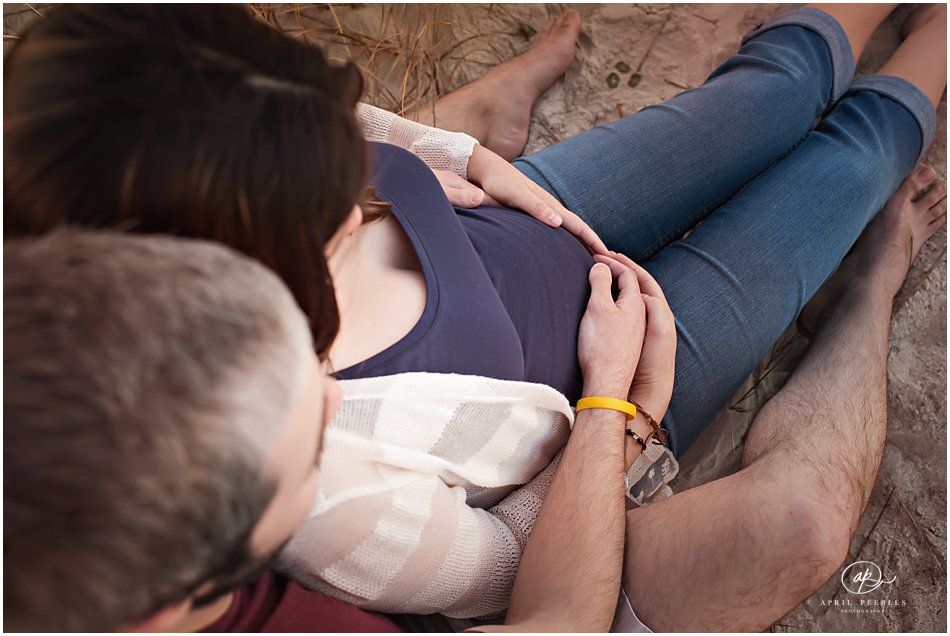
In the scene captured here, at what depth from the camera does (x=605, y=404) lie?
101cm

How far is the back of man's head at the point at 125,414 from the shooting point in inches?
15.5

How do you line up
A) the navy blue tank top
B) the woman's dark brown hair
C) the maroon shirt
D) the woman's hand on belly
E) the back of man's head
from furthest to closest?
the woman's hand on belly
the navy blue tank top
the maroon shirt
the woman's dark brown hair
the back of man's head

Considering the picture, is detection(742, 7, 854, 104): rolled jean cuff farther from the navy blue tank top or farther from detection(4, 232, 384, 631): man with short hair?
detection(4, 232, 384, 631): man with short hair

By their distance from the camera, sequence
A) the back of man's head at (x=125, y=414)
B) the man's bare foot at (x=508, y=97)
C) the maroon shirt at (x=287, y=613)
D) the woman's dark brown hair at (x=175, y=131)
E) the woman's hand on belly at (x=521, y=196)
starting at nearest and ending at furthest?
1. the back of man's head at (x=125, y=414)
2. the woman's dark brown hair at (x=175, y=131)
3. the maroon shirt at (x=287, y=613)
4. the woman's hand on belly at (x=521, y=196)
5. the man's bare foot at (x=508, y=97)

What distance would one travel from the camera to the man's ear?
49cm

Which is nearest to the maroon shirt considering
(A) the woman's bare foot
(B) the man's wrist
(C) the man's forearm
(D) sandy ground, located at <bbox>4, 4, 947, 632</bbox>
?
(C) the man's forearm

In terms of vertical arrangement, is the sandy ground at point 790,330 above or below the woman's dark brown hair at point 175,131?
below

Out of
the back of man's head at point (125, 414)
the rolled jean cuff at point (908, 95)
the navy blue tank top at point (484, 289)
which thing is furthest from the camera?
the rolled jean cuff at point (908, 95)

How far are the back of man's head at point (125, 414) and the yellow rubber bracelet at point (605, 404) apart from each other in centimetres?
62

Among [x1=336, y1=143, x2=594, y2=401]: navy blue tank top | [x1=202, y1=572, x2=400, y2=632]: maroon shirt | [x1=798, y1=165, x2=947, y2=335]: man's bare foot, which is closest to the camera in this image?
[x1=202, y1=572, x2=400, y2=632]: maroon shirt

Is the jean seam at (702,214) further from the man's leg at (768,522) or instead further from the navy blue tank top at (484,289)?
the man's leg at (768,522)

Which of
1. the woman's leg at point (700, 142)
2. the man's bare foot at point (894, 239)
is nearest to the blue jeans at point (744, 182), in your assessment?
the woman's leg at point (700, 142)

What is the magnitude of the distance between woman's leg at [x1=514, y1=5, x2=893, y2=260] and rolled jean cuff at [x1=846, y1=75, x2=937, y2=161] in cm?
6

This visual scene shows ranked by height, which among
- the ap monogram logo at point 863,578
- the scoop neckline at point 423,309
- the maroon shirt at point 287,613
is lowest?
the ap monogram logo at point 863,578
